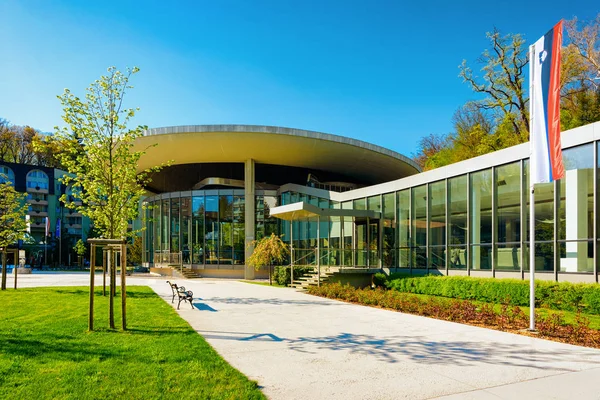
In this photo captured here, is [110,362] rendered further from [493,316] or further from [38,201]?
[38,201]

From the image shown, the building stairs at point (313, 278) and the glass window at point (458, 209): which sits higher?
the glass window at point (458, 209)

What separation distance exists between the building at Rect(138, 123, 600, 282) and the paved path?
6.86 metres

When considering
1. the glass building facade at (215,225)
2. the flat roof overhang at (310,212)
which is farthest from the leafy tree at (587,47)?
the glass building facade at (215,225)

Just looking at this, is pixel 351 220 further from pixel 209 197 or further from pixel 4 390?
pixel 4 390

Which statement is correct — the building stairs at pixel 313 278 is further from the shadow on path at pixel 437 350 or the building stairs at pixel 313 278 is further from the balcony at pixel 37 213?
the balcony at pixel 37 213

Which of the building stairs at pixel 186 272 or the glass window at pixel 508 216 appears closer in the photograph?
the glass window at pixel 508 216

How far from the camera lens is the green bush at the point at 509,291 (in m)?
12.9

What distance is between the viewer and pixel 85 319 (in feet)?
36.0

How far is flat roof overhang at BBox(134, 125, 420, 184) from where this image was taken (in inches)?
1110

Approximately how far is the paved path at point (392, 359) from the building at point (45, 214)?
72.5 m

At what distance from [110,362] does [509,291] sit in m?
13.0

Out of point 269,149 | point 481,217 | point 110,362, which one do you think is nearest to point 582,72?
point 481,217

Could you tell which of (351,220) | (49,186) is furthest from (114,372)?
(49,186)

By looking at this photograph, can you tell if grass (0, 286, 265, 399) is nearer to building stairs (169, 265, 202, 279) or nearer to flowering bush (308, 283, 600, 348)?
flowering bush (308, 283, 600, 348)
